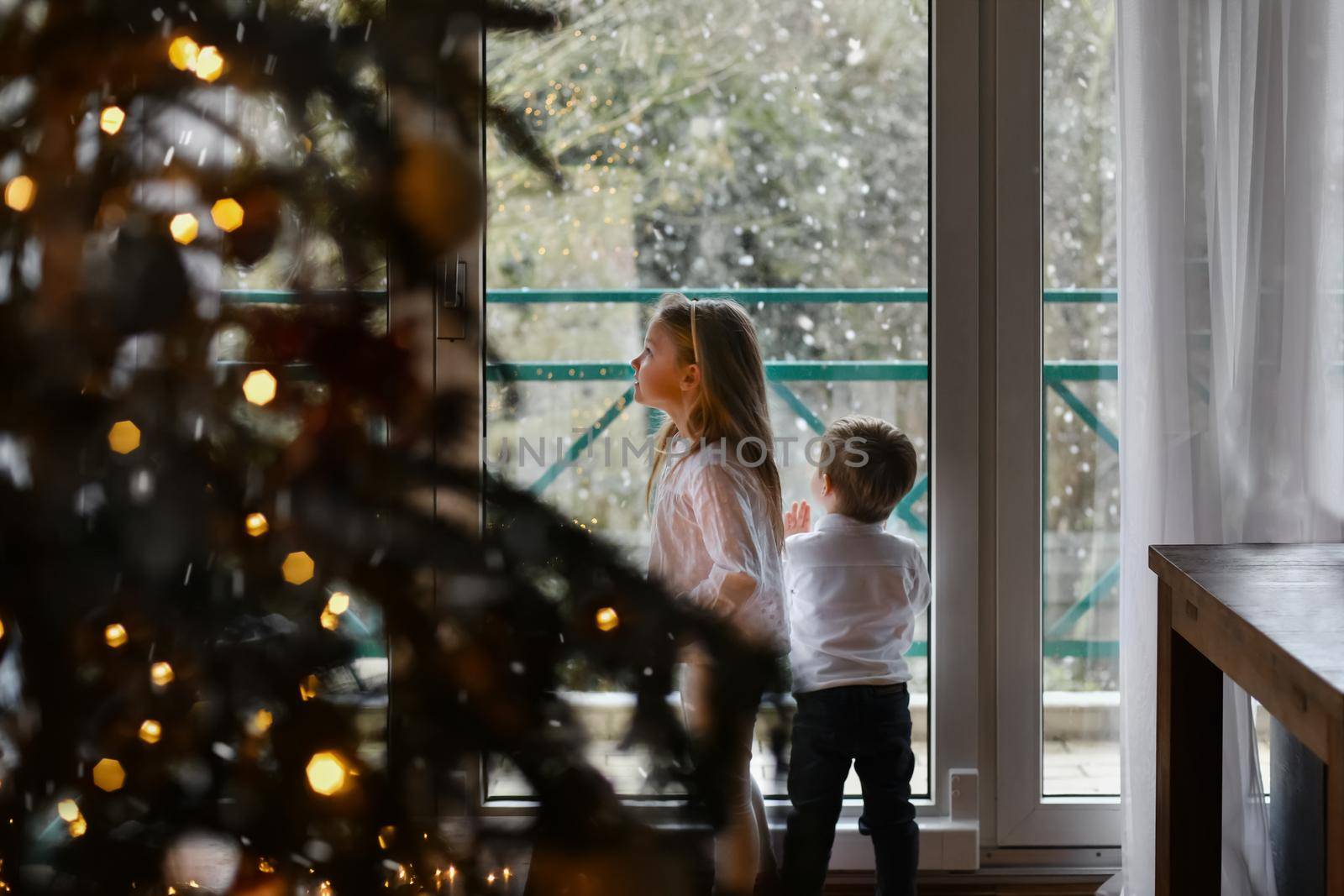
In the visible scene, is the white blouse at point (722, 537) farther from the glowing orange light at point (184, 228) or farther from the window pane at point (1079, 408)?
the glowing orange light at point (184, 228)

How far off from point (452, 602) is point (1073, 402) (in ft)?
4.53

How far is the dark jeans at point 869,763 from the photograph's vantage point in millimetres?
1558

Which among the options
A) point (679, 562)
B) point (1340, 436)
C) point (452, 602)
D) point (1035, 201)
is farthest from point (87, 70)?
point (1340, 436)

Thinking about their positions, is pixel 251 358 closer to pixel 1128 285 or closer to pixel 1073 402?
pixel 1128 285

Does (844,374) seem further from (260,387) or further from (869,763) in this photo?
(260,387)

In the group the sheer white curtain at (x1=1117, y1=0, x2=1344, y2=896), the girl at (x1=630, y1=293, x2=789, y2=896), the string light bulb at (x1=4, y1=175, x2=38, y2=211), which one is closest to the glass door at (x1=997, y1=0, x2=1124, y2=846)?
the sheer white curtain at (x1=1117, y1=0, x2=1344, y2=896)

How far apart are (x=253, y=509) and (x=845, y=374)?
4.12 feet

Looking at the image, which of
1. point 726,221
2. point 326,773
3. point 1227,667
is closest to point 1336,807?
point 1227,667

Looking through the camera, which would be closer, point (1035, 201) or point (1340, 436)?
point (1340, 436)

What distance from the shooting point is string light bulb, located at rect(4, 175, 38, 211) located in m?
0.57

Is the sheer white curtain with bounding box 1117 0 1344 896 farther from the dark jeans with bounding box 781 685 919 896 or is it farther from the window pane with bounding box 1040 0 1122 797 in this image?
the dark jeans with bounding box 781 685 919 896

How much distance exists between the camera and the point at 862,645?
159cm

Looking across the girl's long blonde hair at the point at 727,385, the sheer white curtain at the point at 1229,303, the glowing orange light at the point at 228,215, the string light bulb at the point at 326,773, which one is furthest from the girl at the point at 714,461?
the glowing orange light at the point at 228,215

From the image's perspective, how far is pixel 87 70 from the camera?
57 cm
